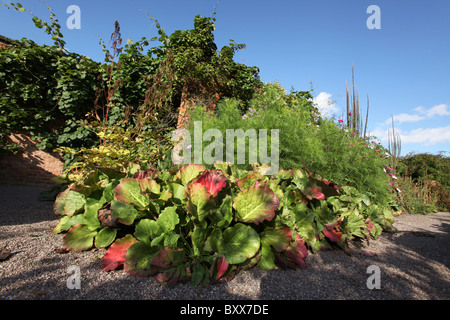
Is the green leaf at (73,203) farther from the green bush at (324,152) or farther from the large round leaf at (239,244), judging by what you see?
the green bush at (324,152)

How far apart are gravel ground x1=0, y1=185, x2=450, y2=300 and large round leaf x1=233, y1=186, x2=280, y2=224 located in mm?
354

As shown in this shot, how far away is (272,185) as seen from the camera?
5.98ft

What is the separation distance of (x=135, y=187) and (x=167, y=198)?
27 cm

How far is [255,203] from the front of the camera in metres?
1.52

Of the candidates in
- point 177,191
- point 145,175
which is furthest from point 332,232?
point 145,175

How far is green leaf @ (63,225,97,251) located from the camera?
1.63m

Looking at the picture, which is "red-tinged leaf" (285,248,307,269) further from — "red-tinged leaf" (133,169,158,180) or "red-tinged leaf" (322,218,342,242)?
"red-tinged leaf" (133,169,158,180)

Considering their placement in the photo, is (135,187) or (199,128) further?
(199,128)

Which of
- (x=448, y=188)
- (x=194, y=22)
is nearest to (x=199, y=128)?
(x=194, y=22)

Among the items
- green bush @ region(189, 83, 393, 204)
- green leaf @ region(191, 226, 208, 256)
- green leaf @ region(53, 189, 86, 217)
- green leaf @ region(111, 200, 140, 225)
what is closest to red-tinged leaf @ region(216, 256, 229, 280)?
green leaf @ region(191, 226, 208, 256)

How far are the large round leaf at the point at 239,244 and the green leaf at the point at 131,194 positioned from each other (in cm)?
61

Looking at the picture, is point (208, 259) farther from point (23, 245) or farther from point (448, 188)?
point (448, 188)
